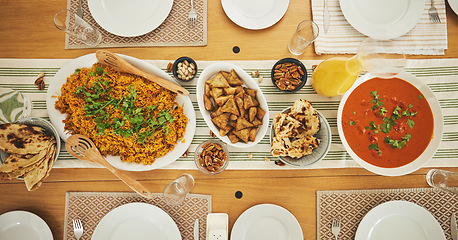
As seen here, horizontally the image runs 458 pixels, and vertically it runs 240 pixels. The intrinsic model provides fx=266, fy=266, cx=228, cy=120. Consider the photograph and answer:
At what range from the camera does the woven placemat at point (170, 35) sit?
5.07ft

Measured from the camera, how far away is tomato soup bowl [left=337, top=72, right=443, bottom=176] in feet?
4.45

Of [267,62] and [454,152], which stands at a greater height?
[267,62]

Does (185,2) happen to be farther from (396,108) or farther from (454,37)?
(454,37)

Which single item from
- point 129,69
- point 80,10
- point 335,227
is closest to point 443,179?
point 335,227

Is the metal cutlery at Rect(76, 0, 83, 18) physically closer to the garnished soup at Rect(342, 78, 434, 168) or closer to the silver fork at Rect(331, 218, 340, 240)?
the garnished soup at Rect(342, 78, 434, 168)

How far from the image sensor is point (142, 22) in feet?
4.99

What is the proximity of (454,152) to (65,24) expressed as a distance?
229 centimetres

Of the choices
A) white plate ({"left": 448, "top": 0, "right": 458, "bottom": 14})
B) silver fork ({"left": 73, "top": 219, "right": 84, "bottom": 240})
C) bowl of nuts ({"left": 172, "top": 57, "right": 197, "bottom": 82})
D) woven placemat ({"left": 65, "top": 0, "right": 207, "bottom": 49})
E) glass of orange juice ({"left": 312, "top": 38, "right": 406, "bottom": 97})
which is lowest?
silver fork ({"left": 73, "top": 219, "right": 84, "bottom": 240})

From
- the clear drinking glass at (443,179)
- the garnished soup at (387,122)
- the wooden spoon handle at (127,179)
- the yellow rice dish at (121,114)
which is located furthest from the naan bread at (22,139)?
the clear drinking glass at (443,179)

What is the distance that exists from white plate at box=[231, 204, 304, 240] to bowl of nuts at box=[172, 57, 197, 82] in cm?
78

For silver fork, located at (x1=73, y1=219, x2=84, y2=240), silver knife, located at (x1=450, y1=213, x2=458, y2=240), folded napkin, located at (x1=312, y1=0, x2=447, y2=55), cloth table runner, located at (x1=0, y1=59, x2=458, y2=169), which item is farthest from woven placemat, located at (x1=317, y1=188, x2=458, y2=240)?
silver fork, located at (x1=73, y1=219, x2=84, y2=240)

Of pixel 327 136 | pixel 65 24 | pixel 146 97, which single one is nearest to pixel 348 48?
pixel 327 136

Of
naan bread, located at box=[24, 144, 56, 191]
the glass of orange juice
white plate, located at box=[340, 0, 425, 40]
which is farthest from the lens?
white plate, located at box=[340, 0, 425, 40]

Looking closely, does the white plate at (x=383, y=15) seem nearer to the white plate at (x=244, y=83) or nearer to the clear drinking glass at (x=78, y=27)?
the white plate at (x=244, y=83)
